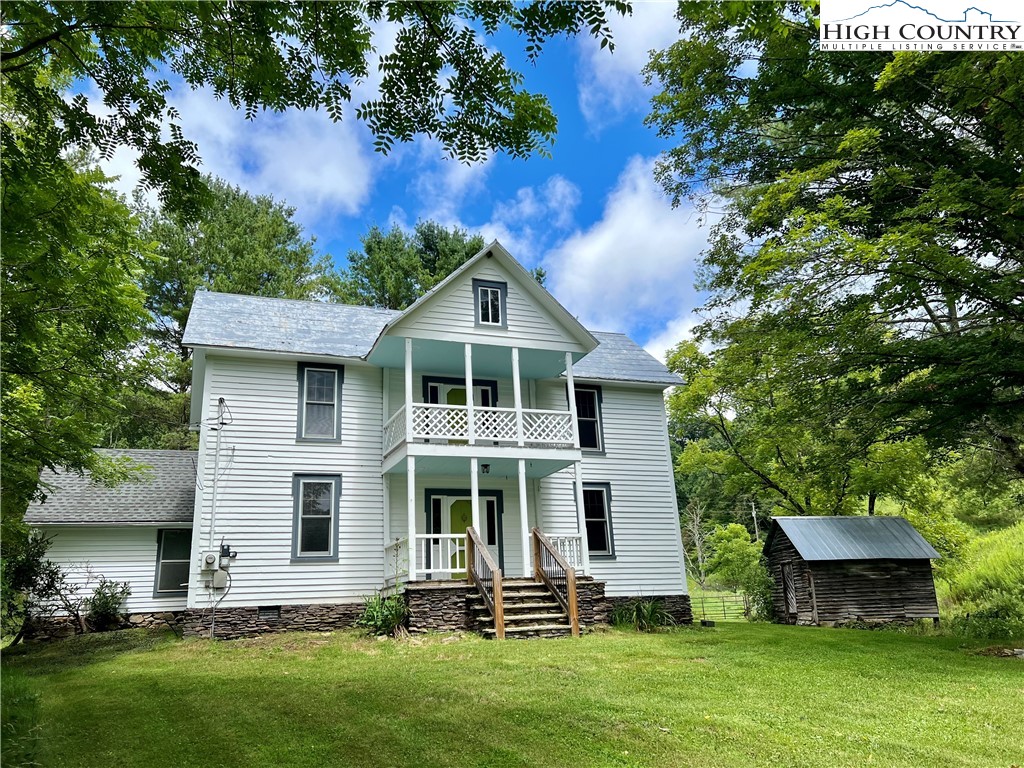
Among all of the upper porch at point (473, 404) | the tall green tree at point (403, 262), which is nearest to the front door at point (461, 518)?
the upper porch at point (473, 404)

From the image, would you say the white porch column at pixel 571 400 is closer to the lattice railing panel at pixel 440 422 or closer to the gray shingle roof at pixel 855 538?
the lattice railing panel at pixel 440 422

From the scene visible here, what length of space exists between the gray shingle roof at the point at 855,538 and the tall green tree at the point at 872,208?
3.50m

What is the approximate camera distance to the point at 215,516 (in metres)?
14.1

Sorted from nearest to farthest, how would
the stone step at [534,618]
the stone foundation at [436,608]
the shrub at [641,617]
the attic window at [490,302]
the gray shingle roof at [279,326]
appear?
Answer: the stone step at [534,618] < the stone foundation at [436,608] < the shrub at [641,617] < the gray shingle roof at [279,326] < the attic window at [490,302]

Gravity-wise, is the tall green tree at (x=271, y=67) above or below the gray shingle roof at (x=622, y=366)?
below

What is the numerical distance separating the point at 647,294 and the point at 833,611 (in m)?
21.2

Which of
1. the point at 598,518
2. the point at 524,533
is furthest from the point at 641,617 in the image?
the point at 598,518

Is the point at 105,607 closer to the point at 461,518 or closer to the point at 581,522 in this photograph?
the point at 461,518

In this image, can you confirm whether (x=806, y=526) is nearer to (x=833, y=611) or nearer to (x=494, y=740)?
(x=833, y=611)

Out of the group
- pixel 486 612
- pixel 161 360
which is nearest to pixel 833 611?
pixel 486 612

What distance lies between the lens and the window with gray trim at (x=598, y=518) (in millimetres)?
16922

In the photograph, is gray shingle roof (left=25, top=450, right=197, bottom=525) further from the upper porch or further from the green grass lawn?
the upper porch

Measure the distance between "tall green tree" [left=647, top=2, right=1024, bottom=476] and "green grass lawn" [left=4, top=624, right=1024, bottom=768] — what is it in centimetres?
460

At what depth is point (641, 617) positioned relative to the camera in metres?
14.4
